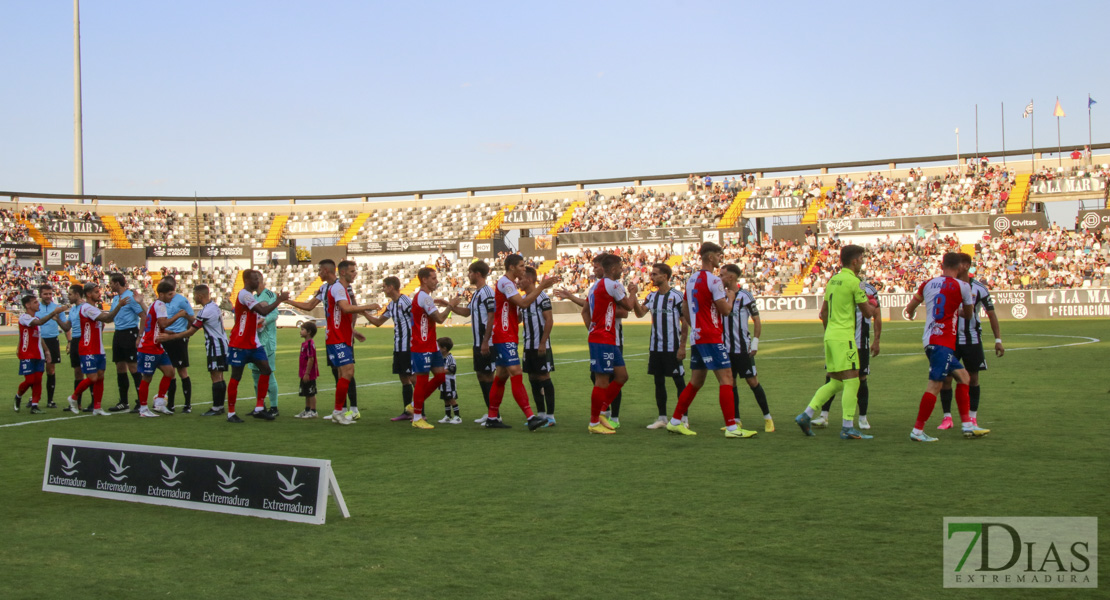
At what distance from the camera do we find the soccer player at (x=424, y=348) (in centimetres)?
1131

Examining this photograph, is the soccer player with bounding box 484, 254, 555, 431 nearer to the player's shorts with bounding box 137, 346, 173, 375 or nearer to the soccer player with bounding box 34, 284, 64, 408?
the player's shorts with bounding box 137, 346, 173, 375

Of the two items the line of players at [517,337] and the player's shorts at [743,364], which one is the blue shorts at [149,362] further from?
the player's shorts at [743,364]

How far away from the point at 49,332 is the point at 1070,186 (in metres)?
49.2

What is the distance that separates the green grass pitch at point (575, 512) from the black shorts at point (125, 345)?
1.75 meters

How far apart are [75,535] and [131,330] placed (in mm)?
8171

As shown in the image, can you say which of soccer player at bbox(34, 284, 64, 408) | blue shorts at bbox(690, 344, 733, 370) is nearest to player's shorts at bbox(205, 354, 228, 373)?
soccer player at bbox(34, 284, 64, 408)

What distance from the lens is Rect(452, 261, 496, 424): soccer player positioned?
35.7ft

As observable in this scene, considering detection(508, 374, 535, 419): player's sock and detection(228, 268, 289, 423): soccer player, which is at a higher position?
detection(228, 268, 289, 423): soccer player

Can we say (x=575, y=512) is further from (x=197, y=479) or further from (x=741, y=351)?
(x=741, y=351)

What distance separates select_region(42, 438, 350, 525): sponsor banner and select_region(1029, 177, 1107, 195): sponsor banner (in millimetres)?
51010

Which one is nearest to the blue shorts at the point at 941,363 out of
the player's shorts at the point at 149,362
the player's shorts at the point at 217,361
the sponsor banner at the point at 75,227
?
the player's shorts at the point at 217,361

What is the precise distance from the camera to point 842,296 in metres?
9.43

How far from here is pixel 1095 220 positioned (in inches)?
1768

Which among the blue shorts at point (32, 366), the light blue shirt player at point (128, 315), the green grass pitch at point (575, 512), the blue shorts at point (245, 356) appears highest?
the light blue shirt player at point (128, 315)
